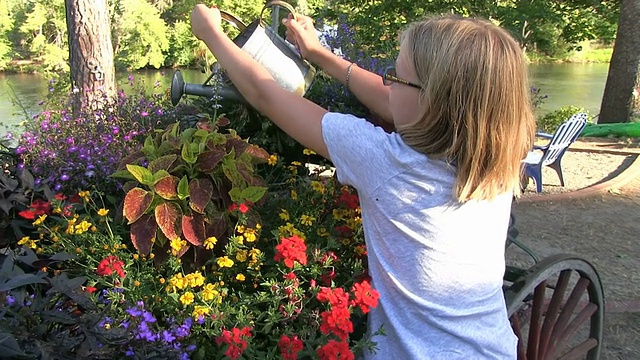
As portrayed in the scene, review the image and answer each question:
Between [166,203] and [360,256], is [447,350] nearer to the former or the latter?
[360,256]

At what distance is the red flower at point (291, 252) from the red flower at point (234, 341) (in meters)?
0.20

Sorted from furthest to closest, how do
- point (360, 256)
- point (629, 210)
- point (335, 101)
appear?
point (629, 210), point (335, 101), point (360, 256)

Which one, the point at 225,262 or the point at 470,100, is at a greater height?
the point at 470,100

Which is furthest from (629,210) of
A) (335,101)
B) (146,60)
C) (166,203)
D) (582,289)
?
(146,60)

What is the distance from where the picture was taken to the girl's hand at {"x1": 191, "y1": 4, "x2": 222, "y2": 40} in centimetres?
155

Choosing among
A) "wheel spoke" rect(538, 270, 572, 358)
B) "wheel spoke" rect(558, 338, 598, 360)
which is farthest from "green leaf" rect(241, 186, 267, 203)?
"wheel spoke" rect(558, 338, 598, 360)

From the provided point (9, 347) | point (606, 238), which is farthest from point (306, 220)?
point (606, 238)

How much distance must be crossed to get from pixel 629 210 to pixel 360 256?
15.3 feet

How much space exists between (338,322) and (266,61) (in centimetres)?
82

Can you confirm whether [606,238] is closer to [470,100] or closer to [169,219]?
[470,100]

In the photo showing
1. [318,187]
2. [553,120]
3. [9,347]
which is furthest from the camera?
[553,120]

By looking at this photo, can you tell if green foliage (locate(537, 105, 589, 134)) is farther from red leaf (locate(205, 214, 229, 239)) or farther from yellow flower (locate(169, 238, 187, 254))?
yellow flower (locate(169, 238, 187, 254))

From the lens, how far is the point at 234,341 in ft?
3.89

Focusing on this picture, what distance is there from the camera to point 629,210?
17.7 feet
